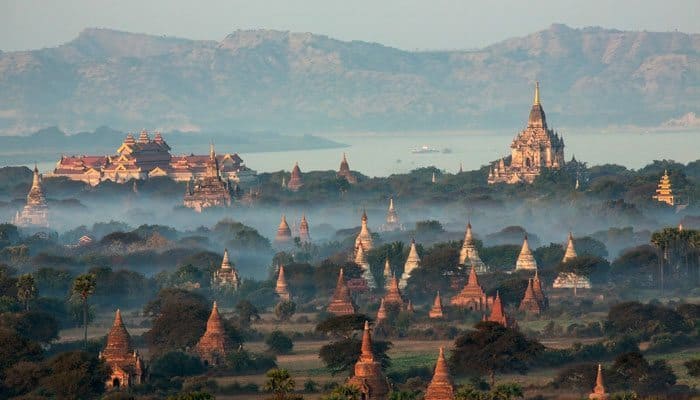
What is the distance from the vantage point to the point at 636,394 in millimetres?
82188

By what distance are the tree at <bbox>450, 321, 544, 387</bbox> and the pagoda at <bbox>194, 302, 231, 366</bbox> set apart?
372 inches

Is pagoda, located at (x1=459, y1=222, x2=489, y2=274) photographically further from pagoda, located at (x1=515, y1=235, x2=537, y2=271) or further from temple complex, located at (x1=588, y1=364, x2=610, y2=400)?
temple complex, located at (x1=588, y1=364, x2=610, y2=400)

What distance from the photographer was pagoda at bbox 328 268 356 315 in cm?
11675

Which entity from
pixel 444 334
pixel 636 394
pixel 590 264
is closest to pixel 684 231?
pixel 590 264

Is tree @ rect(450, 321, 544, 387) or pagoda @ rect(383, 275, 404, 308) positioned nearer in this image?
tree @ rect(450, 321, 544, 387)

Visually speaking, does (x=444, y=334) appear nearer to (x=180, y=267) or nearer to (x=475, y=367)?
(x=475, y=367)

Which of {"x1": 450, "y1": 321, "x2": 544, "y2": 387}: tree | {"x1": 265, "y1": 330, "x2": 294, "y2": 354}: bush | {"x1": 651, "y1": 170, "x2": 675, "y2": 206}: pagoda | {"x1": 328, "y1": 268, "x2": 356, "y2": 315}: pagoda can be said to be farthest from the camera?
{"x1": 651, "y1": 170, "x2": 675, "y2": 206}: pagoda

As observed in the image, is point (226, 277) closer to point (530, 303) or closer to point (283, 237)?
point (530, 303)

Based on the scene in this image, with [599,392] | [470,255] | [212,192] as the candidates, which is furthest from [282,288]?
[212,192]

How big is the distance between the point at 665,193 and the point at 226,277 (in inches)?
2471

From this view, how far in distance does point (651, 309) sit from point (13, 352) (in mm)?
29200

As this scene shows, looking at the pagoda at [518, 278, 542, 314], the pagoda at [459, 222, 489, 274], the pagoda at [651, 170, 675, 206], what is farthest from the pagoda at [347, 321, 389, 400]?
the pagoda at [651, 170, 675, 206]

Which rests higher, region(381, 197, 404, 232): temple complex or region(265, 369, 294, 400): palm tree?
region(381, 197, 404, 232): temple complex

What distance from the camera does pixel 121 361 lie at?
88.9 m
